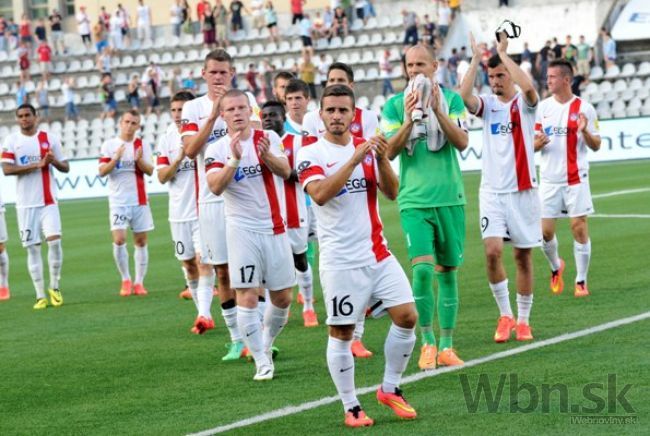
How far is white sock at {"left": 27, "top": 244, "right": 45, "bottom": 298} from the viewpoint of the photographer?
597 inches

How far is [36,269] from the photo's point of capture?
600 inches

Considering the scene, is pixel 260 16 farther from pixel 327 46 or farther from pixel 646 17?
pixel 646 17

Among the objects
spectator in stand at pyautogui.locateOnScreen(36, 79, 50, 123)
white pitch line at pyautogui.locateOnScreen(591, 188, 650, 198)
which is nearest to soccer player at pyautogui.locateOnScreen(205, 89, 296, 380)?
white pitch line at pyautogui.locateOnScreen(591, 188, 650, 198)

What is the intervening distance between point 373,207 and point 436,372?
71.5 inches

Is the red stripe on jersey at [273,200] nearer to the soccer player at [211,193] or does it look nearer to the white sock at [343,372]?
the soccer player at [211,193]

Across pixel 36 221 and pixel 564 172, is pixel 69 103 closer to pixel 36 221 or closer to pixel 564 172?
pixel 36 221

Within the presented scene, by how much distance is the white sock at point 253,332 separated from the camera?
9.27 m

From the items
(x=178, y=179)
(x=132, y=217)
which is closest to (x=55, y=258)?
(x=132, y=217)

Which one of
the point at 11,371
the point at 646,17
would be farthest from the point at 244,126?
the point at 646,17

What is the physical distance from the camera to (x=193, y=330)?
39.6 feet

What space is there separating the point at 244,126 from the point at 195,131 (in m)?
1.19

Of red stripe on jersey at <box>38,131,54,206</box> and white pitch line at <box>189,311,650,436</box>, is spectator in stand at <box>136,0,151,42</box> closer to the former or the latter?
red stripe on jersey at <box>38,131,54,206</box>

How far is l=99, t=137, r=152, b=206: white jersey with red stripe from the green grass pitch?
1.17 meters

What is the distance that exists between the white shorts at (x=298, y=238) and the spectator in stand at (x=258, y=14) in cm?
3534
